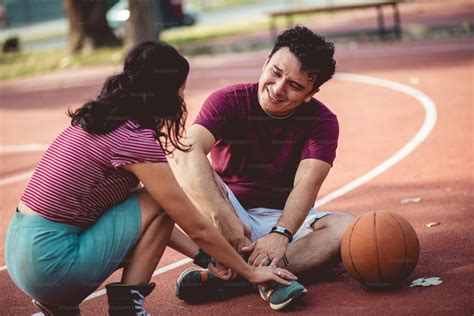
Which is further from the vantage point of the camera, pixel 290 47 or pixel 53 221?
pixel 290 47

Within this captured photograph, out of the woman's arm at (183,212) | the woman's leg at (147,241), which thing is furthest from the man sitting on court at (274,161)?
the woman's leg at (147,241)

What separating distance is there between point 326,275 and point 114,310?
5.06 feet

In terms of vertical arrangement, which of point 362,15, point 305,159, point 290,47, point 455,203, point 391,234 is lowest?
point 362,15

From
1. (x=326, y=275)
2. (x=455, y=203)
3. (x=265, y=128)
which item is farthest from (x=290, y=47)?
(x=455, y=203)

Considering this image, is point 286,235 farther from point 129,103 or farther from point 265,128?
point 129,103

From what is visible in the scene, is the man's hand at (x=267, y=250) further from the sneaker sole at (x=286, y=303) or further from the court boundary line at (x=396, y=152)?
the court boundary line at (x=396, y=152)

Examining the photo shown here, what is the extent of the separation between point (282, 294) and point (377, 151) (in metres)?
4.51

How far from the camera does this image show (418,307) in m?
4.54

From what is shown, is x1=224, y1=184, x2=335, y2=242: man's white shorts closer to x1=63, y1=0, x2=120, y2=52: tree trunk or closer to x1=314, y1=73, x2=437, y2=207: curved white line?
x1=314, y1=73, x2=437, y2=207: curved white line

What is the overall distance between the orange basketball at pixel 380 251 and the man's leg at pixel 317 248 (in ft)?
0.51

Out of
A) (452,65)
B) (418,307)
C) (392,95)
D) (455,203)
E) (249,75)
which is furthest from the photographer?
(249,75)

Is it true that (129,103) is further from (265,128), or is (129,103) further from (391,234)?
(391,234)

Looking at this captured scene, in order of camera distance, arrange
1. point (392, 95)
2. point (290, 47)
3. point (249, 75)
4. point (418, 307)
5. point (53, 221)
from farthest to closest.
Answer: point (249, 75), point (392, 95), point (290, 47), point (418, 307), point (53, 221)

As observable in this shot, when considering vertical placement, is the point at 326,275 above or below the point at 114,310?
below
